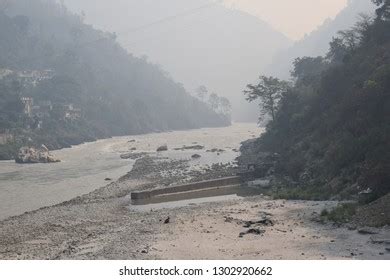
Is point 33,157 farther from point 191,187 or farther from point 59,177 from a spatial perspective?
point 191,187

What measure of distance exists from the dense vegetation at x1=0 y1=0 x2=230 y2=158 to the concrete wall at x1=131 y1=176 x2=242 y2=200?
129 ft

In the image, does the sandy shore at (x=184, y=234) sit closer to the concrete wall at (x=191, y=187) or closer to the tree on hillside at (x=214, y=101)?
the concrete wall at (x=191, y=187)

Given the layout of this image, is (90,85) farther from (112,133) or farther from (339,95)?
(339,95)

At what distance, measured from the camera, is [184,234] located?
1675cm

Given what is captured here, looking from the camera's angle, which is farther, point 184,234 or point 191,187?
point 191,187

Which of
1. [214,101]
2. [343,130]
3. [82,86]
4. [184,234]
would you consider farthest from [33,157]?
[214,101]

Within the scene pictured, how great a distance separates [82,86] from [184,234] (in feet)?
335

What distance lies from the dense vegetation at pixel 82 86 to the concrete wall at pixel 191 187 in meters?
39.4

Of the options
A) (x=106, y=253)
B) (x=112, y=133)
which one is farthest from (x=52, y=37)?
(x=106, y=253)

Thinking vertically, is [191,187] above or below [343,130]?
below

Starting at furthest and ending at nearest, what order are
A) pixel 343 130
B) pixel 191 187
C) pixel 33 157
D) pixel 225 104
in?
pixel 225 104 < pixel 33 157 < pixel 191 187 < pixel 343 130

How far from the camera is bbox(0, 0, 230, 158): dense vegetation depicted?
85625 millimetres

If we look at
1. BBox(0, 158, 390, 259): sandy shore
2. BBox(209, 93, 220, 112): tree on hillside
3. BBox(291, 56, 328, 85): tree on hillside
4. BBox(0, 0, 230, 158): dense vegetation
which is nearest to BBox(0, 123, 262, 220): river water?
BBox(0, 158, 390, 259): sandy shore

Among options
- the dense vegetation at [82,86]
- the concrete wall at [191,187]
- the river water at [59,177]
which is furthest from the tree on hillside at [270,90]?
the dense vegetation at [82,86]
